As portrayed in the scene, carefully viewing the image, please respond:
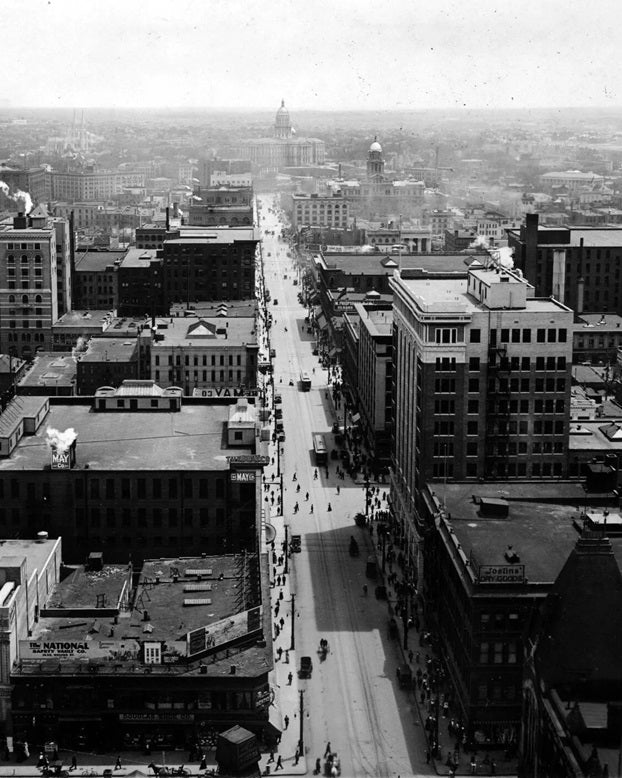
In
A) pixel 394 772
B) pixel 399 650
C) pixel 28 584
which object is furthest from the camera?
pixel 399 650

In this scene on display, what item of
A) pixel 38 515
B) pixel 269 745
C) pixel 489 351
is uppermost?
pixel 489 351

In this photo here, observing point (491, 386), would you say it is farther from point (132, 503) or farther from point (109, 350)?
point (109, 350)

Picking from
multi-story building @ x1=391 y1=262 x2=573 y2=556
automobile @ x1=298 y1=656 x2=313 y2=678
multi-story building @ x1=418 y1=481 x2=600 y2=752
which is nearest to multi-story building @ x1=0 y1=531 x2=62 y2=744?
automobile @ x1=298 y1=656 x2=313 y2=678

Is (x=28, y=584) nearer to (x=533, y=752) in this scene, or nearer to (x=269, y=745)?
(x=269, y=745)

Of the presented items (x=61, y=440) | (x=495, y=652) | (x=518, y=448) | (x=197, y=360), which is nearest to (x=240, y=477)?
(x=61, y=440)

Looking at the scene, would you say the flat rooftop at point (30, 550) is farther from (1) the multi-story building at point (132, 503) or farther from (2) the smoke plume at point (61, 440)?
(2) the smoke plume at point (61, 440)

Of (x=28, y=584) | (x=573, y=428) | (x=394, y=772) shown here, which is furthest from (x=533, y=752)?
(x=573, y=428)

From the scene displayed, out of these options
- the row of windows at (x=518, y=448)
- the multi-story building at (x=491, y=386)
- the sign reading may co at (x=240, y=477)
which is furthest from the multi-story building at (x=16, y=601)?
the row of windows at (x=518, y=448)
